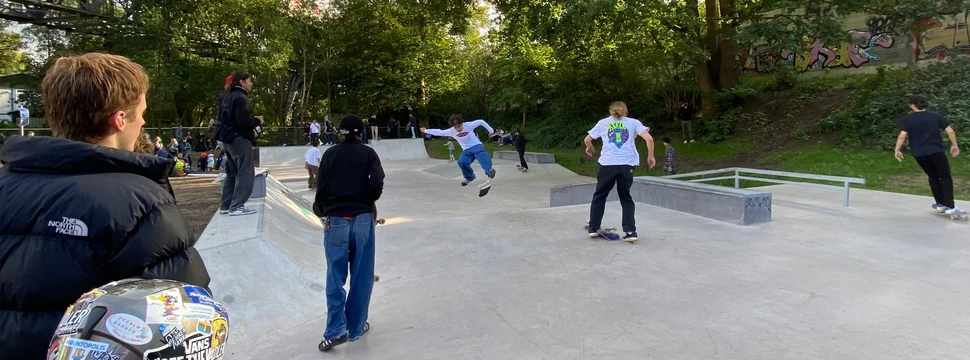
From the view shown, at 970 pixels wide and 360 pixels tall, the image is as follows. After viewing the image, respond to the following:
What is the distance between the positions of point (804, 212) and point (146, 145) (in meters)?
8.65

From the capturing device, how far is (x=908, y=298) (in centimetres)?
431

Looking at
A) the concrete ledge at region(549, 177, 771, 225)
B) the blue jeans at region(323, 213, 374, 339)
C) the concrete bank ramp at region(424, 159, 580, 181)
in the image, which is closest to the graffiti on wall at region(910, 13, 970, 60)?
the concrete bank ramp at region(424, 159, 580, 181)

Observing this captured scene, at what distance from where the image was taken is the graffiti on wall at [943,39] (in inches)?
685

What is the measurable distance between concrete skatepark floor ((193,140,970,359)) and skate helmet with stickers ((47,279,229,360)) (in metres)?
2.41

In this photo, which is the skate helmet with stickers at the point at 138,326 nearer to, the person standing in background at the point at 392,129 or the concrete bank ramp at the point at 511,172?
the concrete bank ramp at the point at 511,172

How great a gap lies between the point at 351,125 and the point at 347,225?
27.5 inches

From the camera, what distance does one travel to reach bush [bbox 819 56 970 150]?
43.8 feet

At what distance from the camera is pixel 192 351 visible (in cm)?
121

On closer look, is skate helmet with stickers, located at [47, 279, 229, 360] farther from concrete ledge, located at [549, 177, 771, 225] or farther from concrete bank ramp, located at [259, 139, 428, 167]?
concrete bank ramp, located at [259, 139, 428, 167]

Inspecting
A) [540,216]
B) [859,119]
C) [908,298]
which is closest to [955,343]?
[908,298]

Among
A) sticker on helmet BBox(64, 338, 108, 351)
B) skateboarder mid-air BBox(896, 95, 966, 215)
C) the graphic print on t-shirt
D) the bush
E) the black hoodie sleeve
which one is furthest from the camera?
the bush

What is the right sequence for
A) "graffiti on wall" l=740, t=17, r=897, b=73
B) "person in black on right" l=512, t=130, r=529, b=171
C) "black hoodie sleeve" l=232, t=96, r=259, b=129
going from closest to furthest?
1. "black hoodie sleeve" l=232, t=96, r=259, b=129
2. "person in black on right" l=512, t=130, r=529, b=171
3. "graffiti on wall" l=740, t=17, r=897, b=73

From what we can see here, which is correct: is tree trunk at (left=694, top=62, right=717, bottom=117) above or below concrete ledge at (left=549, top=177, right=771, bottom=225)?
above

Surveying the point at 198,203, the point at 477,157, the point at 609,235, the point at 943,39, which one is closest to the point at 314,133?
the point at 477,157
